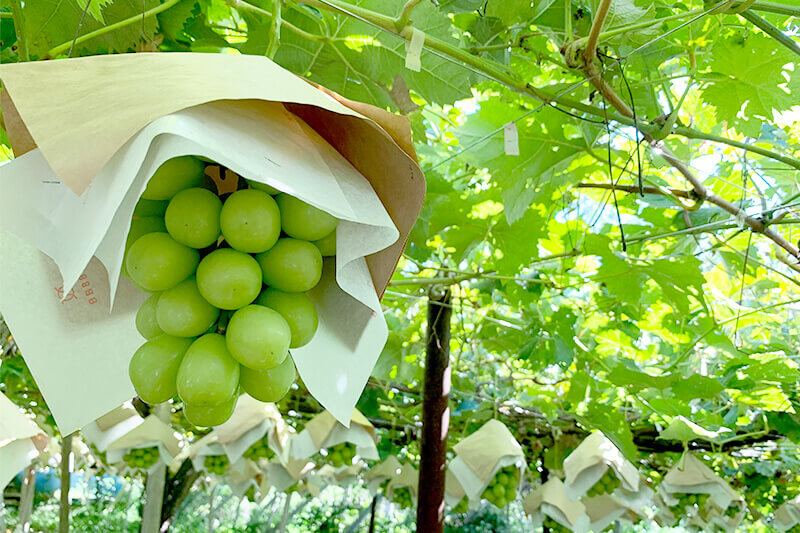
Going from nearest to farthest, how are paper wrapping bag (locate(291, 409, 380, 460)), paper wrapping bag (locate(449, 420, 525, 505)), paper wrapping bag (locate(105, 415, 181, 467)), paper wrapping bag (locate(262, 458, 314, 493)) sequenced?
1. paper wrapping bag (locate(449, 420, 525, 505))
2. paper wrapping bag (locate(291, 409, 380, 460))
3. paper wrapping bag (locate(105, 415, 181, 467))
4. paper wrapping bag (locate(262, 458, 314, 493))

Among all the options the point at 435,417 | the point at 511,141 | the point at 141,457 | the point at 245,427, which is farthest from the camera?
the point at 141,457

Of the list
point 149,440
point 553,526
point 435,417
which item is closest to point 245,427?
point 149,440

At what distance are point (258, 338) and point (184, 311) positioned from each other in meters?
0.06

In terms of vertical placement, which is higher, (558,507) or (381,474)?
(558,507)

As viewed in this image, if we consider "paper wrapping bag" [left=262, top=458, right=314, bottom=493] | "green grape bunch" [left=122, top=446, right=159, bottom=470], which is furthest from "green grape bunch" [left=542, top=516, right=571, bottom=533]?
"green grape bunch" [left=122, top=446, right=159, bottom=470]

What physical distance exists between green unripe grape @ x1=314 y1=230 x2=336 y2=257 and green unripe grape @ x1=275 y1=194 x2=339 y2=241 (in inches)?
Answer: 0.8

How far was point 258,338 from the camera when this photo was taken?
408mm

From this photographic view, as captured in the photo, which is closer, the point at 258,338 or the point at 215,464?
the point at 258,338

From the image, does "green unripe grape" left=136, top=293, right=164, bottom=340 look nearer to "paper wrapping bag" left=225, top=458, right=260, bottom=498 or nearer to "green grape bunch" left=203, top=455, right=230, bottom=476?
"green grape bunch" left=203, top=455, right=230, bottom=476

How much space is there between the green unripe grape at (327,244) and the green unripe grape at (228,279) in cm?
6

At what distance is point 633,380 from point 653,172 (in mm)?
699

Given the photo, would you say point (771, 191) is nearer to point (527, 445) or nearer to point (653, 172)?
point (653, 172)

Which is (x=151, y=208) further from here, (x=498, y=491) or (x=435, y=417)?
(x=498, y=491)

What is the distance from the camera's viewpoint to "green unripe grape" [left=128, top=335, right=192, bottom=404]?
43 cm
